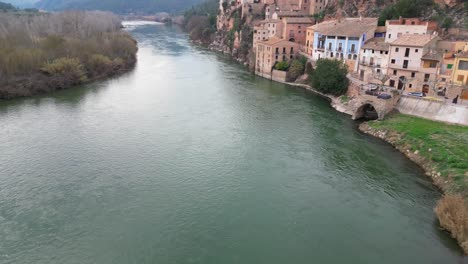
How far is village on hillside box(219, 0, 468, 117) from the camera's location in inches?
962

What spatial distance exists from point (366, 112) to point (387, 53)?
5.53 metres

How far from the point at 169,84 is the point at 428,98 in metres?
24.2

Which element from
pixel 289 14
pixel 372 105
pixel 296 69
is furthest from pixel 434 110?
pixel 289 14

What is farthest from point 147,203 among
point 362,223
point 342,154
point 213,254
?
point 342,154

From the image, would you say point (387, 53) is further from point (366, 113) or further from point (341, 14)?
point (341, 14)

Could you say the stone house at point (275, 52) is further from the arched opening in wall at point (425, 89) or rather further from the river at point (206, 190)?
the arched opening in wall at point (425, 89)

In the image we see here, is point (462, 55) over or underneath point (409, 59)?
over

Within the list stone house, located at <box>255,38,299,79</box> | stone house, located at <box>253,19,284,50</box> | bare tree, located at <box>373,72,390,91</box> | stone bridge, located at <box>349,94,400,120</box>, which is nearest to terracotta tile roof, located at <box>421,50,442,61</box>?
bare tree, located at <box>373,72,390,91</box>

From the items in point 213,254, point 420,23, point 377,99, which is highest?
point 420,23

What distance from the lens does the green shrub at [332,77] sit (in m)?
30.7

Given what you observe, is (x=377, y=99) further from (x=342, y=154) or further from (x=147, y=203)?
(x=147, y=203)

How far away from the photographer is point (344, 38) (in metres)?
33.1

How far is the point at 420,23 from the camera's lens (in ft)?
96.3

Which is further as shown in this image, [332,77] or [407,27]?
[332,77]
